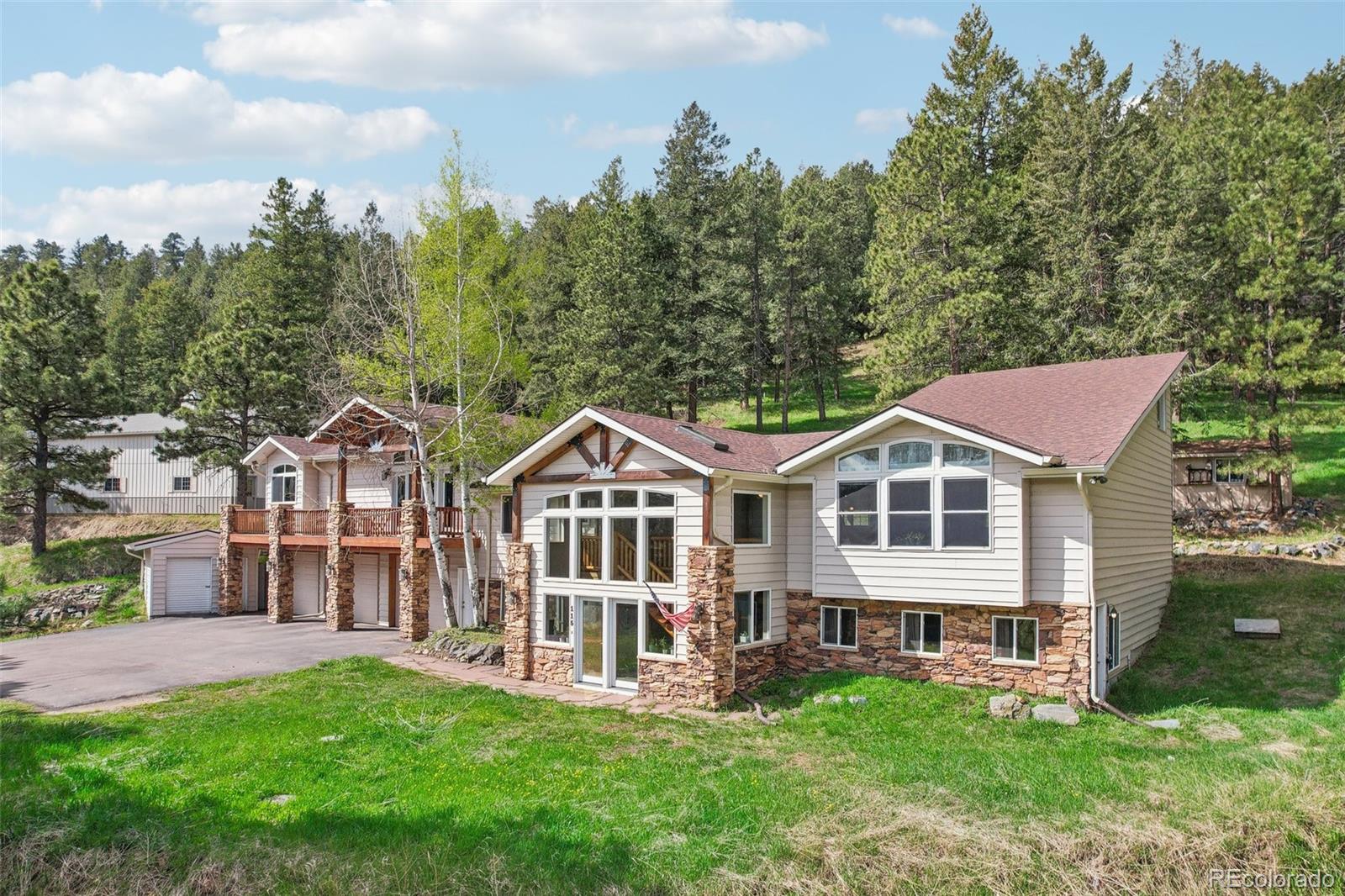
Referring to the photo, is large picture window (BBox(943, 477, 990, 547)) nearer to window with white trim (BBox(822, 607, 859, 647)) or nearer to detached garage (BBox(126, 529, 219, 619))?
window with white trim (BBox(822, 607, 859, 647))

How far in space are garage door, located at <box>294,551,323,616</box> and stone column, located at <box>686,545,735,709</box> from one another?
702 inches

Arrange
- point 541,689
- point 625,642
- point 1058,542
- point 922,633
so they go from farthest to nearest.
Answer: point 541,689
point 625,642
point 922,633
point 1058,542

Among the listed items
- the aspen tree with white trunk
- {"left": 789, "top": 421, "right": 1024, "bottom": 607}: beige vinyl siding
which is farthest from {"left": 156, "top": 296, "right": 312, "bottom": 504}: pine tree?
{"left": 789, "top": 421, "right": 1024, "bottom": 607}: beige vinyl siding

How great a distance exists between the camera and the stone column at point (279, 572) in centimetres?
2622

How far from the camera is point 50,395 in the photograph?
3006cm

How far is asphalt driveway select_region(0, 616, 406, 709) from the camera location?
1669 centimetres

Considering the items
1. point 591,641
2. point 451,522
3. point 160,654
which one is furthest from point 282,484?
point 591,641

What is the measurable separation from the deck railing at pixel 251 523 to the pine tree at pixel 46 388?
7.80 m

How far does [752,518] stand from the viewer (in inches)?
659

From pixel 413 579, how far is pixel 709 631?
1075cm

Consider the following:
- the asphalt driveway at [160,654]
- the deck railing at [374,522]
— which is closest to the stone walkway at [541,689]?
the asphalt driveway at [160,654]

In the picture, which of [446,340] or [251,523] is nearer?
[446,340]

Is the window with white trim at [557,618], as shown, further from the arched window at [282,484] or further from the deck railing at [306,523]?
the arched window at [282,484]

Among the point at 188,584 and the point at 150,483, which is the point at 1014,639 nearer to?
the point at 188,584
